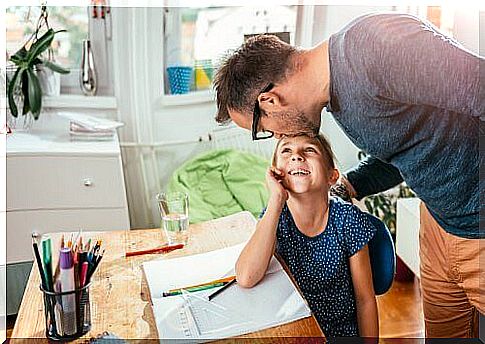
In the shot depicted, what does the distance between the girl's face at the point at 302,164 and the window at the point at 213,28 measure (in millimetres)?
1582

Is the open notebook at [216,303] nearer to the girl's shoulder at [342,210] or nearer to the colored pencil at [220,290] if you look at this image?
the colored pencil at [220,290]

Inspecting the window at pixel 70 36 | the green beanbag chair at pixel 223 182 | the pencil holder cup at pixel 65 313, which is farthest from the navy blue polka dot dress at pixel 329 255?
the window at pixel 70 36

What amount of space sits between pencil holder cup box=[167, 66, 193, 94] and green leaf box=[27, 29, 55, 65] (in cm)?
53

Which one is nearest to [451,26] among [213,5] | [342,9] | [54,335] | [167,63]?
Result: [342,9]

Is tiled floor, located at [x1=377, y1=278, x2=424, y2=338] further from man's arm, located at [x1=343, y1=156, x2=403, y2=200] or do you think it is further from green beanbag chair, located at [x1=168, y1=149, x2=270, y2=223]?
man's arm, located at [x1=343, y1=156, x2=403, y2=200]

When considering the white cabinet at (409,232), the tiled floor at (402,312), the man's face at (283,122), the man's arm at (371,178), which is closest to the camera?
the man's face at (283,122)

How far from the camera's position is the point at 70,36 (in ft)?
9.78

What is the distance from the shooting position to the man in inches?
48.7

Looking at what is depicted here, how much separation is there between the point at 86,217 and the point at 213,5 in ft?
3.35

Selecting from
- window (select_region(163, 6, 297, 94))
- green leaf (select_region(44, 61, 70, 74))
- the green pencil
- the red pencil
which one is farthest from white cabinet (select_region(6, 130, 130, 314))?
the green pencil

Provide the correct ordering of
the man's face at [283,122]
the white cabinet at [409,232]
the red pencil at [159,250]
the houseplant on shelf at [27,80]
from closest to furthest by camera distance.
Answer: the man's face at [283,122], the red pencil at [159,250], the white cabinet at [409,232], the houseplant on shelf at [27,80]

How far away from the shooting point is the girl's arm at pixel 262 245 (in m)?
1.39

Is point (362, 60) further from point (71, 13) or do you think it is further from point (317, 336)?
point (71, 13)

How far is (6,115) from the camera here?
2.80 metres
